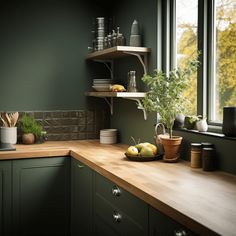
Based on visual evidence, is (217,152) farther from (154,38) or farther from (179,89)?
(154,38)

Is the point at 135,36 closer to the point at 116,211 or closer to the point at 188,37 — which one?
the point at 188,37

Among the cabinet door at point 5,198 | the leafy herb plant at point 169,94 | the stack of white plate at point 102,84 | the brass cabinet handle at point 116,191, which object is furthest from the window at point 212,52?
the cabinet door at point 5,198

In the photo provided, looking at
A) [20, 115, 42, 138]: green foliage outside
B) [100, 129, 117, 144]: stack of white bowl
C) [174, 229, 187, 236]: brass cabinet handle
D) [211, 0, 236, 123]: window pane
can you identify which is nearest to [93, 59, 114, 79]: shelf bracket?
[100, 129, 117, 144]: stack of white bowl

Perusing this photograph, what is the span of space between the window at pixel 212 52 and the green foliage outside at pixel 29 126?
154cm

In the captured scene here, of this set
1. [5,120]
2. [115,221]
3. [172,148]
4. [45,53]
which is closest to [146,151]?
[172,148]

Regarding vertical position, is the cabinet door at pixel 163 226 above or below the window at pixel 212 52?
below

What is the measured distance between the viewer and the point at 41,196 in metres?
3.37

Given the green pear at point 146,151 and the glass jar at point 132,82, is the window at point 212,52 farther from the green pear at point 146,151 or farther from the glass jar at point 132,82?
the glass jar at point 132,82

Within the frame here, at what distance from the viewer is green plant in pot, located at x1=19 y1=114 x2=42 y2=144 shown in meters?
3.74

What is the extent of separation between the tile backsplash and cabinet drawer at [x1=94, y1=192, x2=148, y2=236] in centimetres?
137

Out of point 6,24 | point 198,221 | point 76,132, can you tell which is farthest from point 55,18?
point 198,221

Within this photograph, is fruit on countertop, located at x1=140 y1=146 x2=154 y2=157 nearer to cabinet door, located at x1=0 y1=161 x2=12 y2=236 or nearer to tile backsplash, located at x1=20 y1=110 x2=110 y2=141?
cabinet door, located at x1=0 y1=161 x2=12 y2=236

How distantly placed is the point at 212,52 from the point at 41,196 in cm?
183

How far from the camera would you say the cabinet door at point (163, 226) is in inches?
65.8
